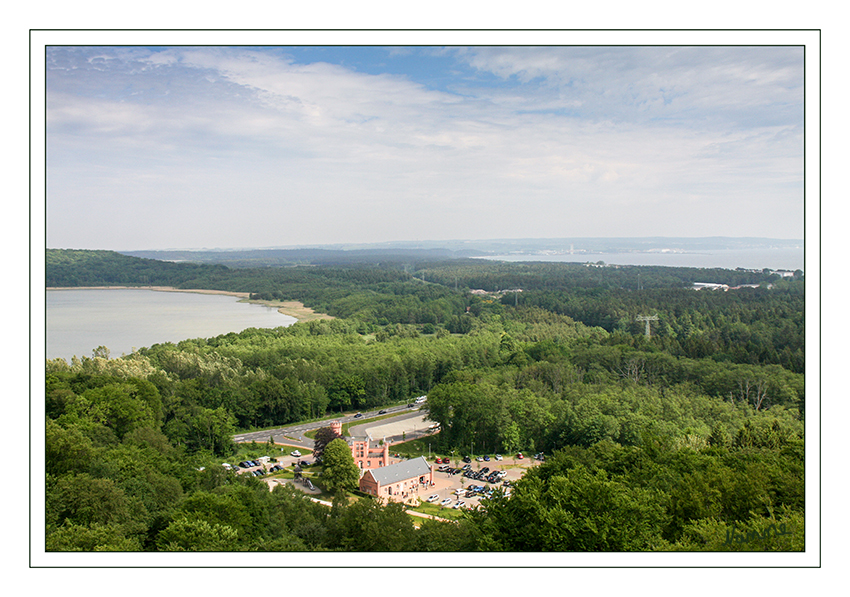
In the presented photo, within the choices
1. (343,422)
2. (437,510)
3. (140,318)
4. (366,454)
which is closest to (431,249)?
(343,422)

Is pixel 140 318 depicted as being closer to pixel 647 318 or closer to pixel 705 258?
pixel 705 258

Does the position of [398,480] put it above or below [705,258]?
below

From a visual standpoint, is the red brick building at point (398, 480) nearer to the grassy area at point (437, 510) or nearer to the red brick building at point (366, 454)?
the grassy area at point (437, 510)

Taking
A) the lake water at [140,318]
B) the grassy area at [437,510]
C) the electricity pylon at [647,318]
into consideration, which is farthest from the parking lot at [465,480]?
the electricity pylon at [647,318]

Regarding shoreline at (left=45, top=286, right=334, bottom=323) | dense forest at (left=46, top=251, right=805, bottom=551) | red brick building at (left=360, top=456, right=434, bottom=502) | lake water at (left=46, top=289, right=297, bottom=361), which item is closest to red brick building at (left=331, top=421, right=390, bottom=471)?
red brick building at (left=360, top=456, right=434, bottom=502)

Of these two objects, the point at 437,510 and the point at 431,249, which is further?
the point at 431,249

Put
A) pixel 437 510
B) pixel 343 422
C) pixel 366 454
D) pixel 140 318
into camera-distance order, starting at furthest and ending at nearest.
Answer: pixel 140 318 → pixel 343 422 → pixel 366 454 → pixel 437 510
